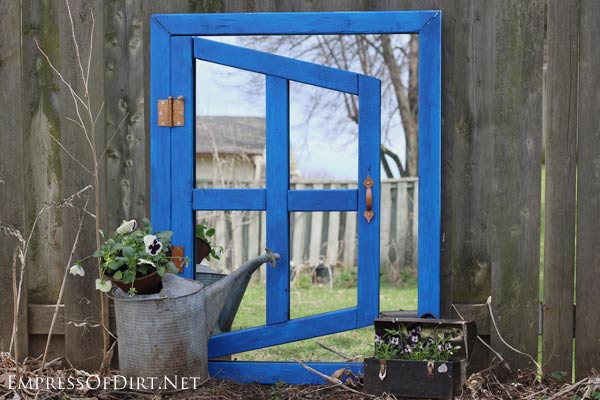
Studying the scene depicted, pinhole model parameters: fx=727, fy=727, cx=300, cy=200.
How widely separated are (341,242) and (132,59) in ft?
14.7

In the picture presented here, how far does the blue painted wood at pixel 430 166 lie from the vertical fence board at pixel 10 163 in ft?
6.28

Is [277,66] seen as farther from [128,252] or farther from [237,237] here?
[237,237]

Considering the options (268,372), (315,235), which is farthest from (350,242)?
(268,372)

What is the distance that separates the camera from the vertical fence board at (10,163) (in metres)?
3.50

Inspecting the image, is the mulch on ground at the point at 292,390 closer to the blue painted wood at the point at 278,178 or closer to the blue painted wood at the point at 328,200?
the blue painted wood at the point at 278,178

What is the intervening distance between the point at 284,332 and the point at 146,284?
0.72 metres

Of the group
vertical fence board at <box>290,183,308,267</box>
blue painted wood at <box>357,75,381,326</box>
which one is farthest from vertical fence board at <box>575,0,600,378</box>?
vertical fence board at <box>290,183,308,267</box>

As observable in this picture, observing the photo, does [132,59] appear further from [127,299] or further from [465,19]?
[465,19]

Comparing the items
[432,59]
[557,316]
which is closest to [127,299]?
[432,59]

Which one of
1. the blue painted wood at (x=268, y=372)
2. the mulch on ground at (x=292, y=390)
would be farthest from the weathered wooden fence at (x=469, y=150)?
the blue painted wood at (x=268, y=372)

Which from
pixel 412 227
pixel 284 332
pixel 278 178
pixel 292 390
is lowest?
pixel 292 390

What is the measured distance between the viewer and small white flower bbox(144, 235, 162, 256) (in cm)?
308

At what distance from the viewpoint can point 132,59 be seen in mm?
3488

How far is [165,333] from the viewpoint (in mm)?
3111
